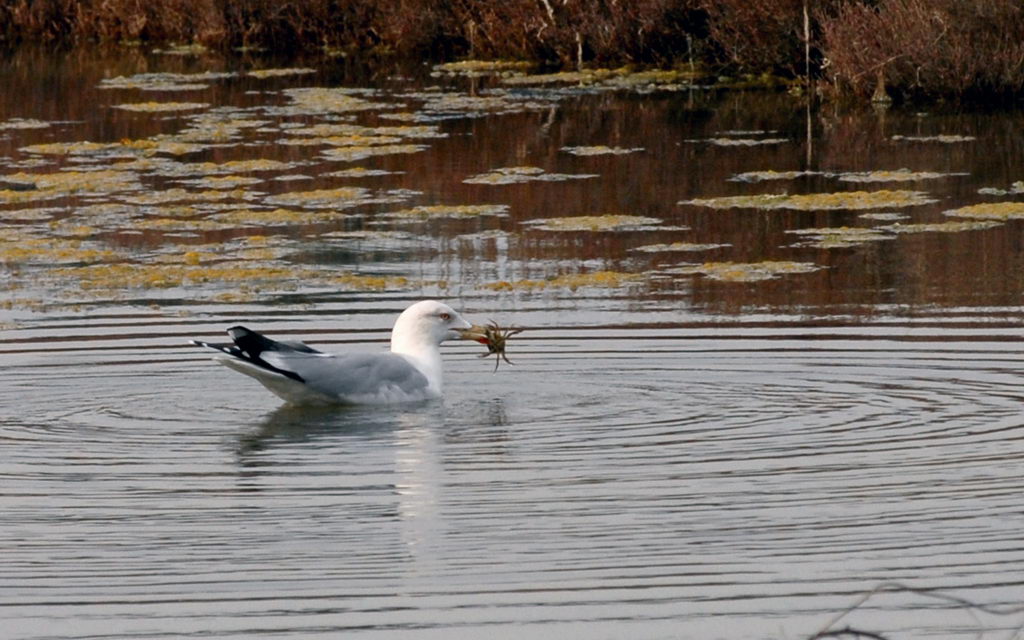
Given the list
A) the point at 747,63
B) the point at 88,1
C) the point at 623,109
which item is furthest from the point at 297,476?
the point at 88,1

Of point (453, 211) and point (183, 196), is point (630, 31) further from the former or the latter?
point (453, 211)

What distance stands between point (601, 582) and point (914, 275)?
720 centimetres

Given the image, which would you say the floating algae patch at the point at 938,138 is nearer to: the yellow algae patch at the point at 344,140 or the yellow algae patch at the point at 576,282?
the yellow algae patch at the point at 344,140

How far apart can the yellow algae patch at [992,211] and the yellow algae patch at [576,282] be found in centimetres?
Result: 358

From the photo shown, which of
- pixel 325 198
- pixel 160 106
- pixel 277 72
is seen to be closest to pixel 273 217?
pixel 325 198

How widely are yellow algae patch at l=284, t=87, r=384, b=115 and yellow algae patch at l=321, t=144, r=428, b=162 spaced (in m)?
3.25

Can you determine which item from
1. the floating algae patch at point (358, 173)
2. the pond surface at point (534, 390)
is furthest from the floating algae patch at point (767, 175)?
the floating algae patch at point (358, 173)

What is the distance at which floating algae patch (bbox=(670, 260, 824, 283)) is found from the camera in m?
13.3

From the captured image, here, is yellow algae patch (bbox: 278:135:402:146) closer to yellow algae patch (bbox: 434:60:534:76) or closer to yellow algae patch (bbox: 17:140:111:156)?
yellow algae patch (bbox: 17:140:111:156)

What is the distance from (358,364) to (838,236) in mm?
6099

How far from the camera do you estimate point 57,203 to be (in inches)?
690

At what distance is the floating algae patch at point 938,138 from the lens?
2036 cm

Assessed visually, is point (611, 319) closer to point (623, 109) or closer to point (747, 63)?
point (623, 109)

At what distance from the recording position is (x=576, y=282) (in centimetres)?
1319
